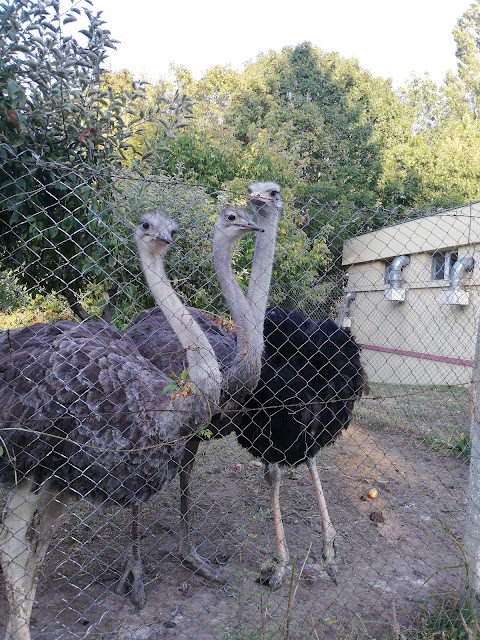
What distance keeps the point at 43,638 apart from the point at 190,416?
125cm

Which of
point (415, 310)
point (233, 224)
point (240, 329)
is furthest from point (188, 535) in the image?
point (415, 310)

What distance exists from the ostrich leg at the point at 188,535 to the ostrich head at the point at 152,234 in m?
1.17

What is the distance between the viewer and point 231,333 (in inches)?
161

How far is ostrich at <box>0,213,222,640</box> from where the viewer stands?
9.08ft

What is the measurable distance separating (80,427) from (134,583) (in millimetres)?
1198

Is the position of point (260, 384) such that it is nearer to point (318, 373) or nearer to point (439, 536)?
point (318, 373)

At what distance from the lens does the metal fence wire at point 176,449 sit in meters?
2.81

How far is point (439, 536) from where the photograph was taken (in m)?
4.20

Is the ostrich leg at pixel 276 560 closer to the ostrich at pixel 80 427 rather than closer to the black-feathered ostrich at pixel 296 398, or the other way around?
the black-feathered ostrich at pixel 296 398

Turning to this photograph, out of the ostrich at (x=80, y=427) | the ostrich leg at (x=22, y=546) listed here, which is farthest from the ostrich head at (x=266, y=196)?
the ostrich leg at (x=22, y=546)

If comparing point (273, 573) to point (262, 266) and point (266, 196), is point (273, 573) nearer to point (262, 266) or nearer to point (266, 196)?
point (262, 266)

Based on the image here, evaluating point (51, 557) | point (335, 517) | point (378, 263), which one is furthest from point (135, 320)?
point (378, 263)

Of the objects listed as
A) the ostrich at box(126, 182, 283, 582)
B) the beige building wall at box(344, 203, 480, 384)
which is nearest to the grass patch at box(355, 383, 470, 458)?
the beige building wall at box(344, 203, 480, 384)

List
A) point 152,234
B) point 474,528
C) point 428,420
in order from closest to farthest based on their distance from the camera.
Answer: point 474,528
point 152,234
point 428,420
